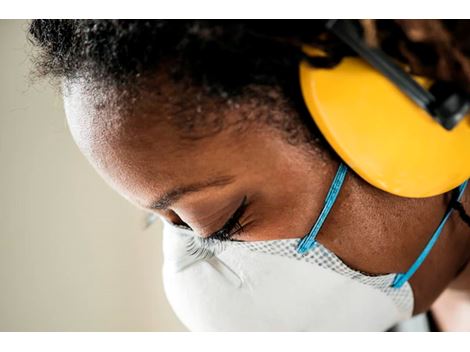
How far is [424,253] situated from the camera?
0.69 meters

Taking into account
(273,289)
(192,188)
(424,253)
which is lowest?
(273,289)

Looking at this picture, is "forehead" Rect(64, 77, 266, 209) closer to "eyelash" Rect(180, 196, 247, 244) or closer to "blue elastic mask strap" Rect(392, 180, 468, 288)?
"eyelash" Rect(180, 196, 247, 244)

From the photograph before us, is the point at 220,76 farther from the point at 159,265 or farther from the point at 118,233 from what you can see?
the point at 159,265

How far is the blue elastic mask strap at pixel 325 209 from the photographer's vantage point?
0.55m

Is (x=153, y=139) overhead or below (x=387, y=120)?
below

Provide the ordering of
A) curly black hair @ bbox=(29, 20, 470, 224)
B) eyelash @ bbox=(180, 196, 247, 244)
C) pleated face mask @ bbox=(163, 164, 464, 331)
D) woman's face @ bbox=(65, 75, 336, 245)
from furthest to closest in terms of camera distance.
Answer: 1. pleated face mask @ bbox=(163, 164, 464, 331)
2. eyelash @ bbox=(180, 196, 247, 244)
3. woman's face @ bbox=(65, 75, 336, 245)
4. curly black hair @ bbox=(29, 20, 470, 224)

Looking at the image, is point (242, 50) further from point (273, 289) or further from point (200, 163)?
point (273, 289)

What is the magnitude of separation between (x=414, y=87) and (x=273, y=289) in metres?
0.47

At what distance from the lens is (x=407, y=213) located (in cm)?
61

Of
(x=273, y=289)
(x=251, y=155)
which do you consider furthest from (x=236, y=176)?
(x=273, y=289)

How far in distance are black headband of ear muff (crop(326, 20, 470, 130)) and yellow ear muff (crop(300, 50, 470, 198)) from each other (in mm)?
12

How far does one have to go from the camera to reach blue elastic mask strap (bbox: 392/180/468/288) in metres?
0.66

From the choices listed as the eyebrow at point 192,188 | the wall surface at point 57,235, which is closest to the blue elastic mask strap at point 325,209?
the eyebrow at point 192,188

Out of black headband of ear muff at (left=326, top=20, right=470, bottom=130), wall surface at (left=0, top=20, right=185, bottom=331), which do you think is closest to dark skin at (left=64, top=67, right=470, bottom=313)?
black headband of ear muff at (left=326, top=20, right=470, bottom=130)
